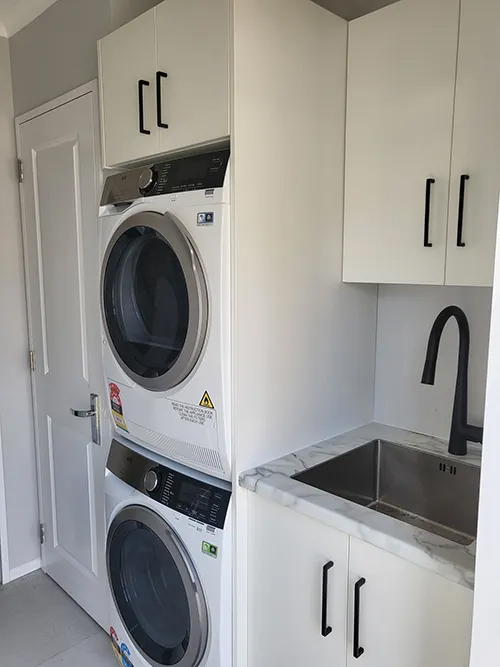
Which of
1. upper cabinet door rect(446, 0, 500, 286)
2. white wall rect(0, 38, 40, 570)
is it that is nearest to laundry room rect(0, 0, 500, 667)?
upper cabinet door rect(446, 0, 500, 286)

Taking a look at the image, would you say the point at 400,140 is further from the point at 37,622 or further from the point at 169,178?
the point at 37,622

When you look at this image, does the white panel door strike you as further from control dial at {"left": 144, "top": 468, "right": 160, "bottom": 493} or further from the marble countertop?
the marble countertop

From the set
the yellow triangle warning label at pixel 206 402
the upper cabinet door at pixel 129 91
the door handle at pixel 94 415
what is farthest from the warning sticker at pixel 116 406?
the upper cabinet door at pixel 129 91

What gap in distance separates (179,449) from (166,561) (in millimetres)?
367

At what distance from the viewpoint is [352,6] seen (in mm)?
1762

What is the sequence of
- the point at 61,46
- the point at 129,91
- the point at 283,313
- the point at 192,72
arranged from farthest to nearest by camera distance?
1. the point at 61,46
2. the point at 129,91
3. the point at 283,313
4. the point at 192,72

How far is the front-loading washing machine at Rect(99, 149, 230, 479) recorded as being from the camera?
1.35 m

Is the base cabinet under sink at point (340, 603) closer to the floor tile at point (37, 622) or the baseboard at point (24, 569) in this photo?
the floor tile at point (37, 622)

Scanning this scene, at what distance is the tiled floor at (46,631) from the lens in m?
2.04

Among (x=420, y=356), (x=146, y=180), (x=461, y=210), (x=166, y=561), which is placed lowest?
(x=166, y=561)

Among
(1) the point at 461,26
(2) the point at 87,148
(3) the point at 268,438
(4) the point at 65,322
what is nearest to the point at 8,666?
(4) the point at 65,322

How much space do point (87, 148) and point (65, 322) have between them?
69cm

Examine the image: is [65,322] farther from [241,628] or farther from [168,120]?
[241,628]

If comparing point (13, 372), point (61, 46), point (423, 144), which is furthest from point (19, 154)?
point (423, 144)
